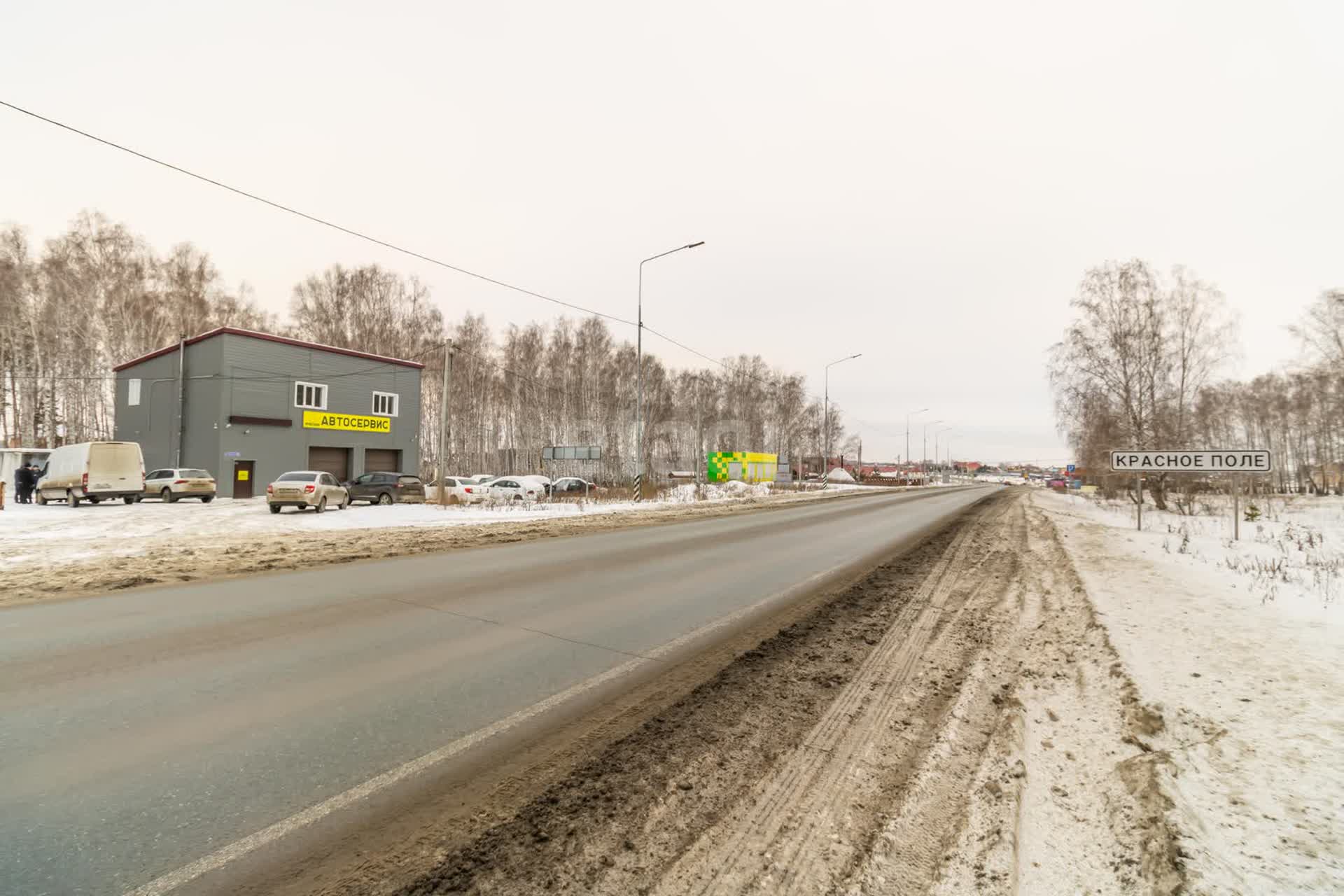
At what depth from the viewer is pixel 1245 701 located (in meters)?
3.78

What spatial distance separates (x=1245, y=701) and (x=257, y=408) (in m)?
38.4

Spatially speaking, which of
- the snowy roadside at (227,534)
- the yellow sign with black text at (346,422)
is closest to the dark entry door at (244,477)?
the yellow sign with black text at (346,422)

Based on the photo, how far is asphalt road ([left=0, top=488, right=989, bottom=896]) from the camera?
2.47 metres

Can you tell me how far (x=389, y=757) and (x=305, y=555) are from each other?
28.4ft

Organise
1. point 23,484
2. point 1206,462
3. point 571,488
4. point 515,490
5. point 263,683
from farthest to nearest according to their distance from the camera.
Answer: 1. point 571,488
2. point 515,490
3. point 23,484
4. point 1206,462
5. point 263,683

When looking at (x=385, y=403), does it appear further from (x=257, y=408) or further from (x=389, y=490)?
(x=389, y=490)

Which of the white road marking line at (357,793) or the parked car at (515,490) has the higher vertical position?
the parked car at (515,490)

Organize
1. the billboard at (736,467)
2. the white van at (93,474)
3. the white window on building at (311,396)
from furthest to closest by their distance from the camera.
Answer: the billboard at (736,467) → the white window on building at (311,396) → the white van at (93,474)

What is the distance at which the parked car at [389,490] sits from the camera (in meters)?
26.7

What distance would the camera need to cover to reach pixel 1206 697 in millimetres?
3883

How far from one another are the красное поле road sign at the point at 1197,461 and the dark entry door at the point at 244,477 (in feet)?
126

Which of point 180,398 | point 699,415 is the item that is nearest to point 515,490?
point 180,398

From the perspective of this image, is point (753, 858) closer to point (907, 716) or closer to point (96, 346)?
point (907, 716)

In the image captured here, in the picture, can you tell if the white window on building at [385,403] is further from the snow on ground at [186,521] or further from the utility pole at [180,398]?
the snow on ground at [186,521]
